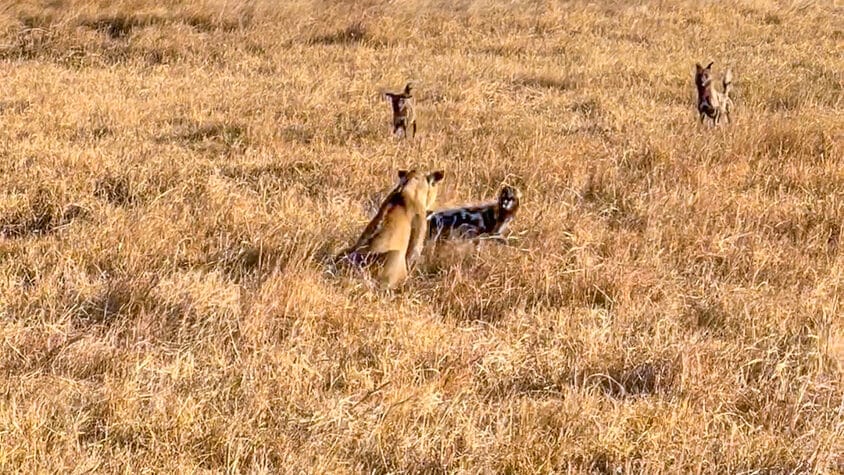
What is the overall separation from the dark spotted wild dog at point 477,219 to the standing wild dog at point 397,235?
239 mm

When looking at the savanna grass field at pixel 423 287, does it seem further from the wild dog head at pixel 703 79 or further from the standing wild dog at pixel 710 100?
the wild dog head at pixel 703 79

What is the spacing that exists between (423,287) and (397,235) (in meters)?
0.36

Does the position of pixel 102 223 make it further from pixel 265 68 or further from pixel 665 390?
pixel 265 68

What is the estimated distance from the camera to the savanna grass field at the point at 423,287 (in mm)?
3592

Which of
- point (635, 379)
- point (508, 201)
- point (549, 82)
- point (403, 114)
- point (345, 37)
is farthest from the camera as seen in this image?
point (345, 37)

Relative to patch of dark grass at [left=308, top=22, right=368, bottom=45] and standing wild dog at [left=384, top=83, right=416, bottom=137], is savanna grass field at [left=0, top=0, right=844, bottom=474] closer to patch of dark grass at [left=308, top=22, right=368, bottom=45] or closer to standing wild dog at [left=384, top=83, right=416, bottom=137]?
standing wild dog at [left=384, top=83, right=416, bottom=137]

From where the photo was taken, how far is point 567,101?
11.6 m

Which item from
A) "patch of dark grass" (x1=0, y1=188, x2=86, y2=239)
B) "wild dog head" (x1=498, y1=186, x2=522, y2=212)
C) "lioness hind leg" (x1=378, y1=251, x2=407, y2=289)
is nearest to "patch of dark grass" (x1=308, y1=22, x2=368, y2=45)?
"patch of dark grass" (x1=0, y1=188, x2=86, y2=239)

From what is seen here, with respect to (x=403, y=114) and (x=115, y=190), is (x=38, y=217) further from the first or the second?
(x=403, y=114)

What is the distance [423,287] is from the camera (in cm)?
542

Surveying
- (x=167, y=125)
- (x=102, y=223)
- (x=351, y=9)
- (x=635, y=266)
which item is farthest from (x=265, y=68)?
(x=635, y=266)

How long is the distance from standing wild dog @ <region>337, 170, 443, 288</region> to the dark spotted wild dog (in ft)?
0.79

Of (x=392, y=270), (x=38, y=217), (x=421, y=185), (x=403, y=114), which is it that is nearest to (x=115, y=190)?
(x=38, y=217)

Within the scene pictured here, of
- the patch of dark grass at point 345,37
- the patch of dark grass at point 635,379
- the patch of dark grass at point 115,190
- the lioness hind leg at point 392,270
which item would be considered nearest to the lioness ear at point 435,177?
the lioness hind leg at point 392,270
